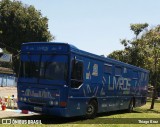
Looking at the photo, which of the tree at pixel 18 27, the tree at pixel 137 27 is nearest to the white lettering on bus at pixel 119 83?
the tree at pixel 137 27

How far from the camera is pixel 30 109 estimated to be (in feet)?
49.6

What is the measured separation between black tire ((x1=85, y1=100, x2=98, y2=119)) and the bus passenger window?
1.78 m

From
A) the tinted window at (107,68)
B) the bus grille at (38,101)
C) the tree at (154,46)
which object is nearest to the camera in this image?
the bus grille at (38,101)

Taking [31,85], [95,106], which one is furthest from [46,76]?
[95,106]

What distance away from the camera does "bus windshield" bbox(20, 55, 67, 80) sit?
14570 millimetres

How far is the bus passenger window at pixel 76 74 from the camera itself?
1484 centimetres

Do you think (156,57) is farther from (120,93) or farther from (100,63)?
(100,63)

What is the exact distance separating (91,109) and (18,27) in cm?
4735

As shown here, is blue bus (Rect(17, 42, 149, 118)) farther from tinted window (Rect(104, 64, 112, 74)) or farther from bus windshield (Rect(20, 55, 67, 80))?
tinted window (Rect(104, 64, 112, 74))

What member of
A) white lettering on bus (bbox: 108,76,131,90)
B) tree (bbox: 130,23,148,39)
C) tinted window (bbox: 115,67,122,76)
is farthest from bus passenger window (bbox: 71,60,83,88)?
tree (bbox: 130,23,148,39)

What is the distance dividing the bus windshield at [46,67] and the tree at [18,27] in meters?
46.4

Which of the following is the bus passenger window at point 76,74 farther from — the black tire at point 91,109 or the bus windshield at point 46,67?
the black tire at point 91,109

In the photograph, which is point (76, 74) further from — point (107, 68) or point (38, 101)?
point (107, 68)

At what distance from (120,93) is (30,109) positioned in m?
7.83
